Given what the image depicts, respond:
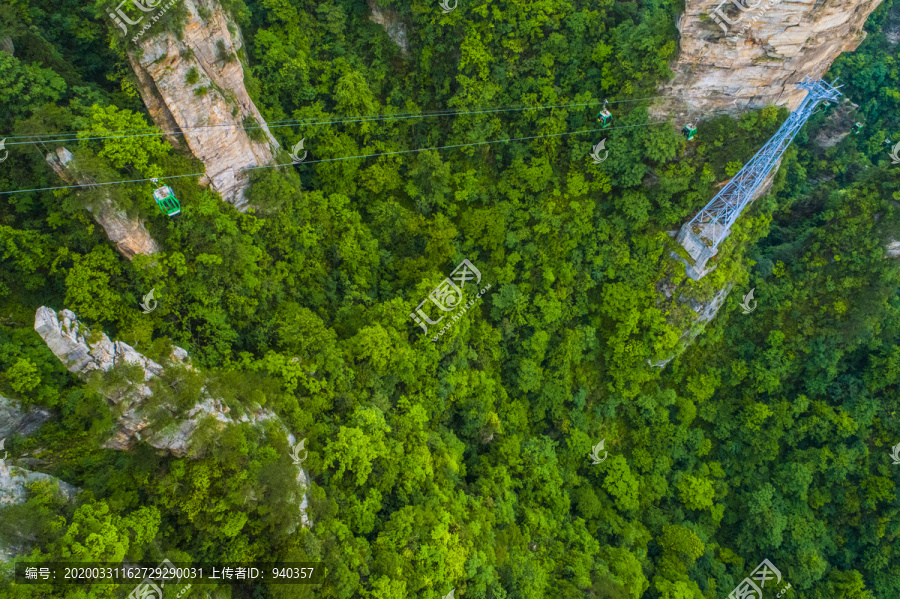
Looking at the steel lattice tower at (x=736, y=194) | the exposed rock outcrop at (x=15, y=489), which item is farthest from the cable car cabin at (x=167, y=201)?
the steel lattice tower at (x=736, y=194)

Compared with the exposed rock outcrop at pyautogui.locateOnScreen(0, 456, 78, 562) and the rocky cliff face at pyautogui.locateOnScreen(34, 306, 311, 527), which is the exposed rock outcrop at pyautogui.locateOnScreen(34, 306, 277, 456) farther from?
the exposed rock outcrop at pyautogui.locateOnScreen(0, 456, 78, 562)

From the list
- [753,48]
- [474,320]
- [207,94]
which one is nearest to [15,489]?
[207,94]

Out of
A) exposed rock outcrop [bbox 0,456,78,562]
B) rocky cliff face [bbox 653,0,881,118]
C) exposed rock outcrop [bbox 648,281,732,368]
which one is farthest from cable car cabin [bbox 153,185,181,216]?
exposed rock outcrop [bbox 648,281,732,368]

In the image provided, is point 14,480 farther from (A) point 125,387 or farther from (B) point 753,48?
(B) point 753,48

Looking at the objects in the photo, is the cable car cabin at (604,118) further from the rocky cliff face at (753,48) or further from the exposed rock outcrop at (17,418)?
the exposed rock outcrop at (17,418)

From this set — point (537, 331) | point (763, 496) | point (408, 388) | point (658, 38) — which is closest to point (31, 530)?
point (408, 388)

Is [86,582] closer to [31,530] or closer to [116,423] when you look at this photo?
[31,530]
